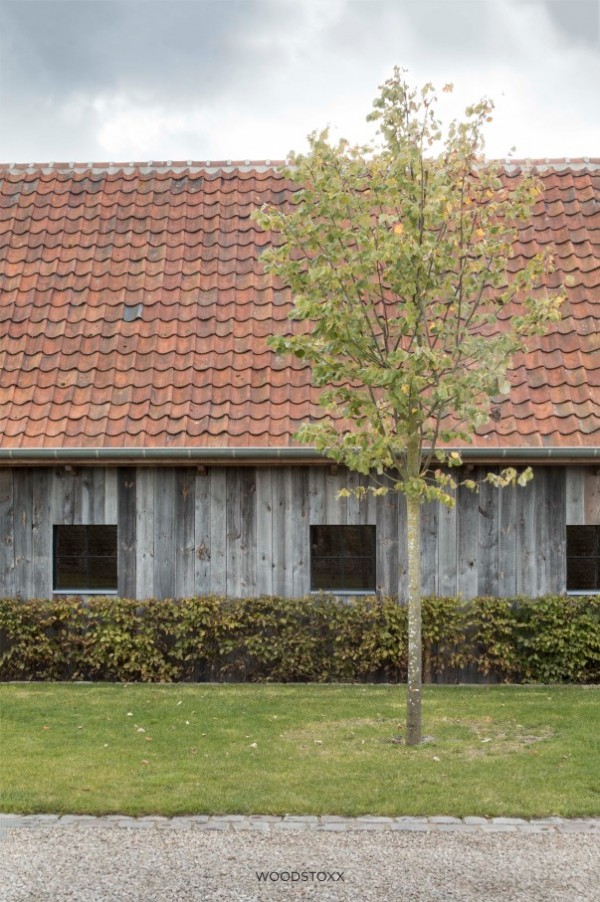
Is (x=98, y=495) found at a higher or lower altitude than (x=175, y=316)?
lower

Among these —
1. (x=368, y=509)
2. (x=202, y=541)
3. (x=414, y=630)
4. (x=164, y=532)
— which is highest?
(x=368, y=509)

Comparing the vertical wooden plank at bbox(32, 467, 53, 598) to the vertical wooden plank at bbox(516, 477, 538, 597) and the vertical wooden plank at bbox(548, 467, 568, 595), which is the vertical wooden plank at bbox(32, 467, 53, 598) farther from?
the vertical wooden plank at bbox(548, 467, 568, 595)

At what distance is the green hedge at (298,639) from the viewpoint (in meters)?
11.4

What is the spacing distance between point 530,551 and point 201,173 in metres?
7.66

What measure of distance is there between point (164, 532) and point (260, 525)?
1.14 meters

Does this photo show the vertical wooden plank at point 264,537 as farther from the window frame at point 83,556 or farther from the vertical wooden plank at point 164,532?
the window frame at point 83,556

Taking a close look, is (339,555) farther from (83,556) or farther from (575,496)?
(83,556)

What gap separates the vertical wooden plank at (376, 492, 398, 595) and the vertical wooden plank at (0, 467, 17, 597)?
14.3 ft

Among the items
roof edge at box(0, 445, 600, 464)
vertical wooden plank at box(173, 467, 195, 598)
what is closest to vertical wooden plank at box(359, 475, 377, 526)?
roof edge at box(0, 445, 600, 464)

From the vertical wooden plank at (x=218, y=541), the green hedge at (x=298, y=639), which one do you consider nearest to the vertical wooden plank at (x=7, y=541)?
the green hedge at (x=298, y=639)

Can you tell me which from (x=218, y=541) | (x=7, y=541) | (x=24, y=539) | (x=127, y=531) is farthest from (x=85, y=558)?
(x=218, y=541)

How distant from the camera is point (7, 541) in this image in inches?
476

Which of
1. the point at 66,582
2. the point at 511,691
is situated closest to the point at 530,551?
the point at 511,691

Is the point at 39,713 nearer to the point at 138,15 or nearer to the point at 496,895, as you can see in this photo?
the point at 496,895
